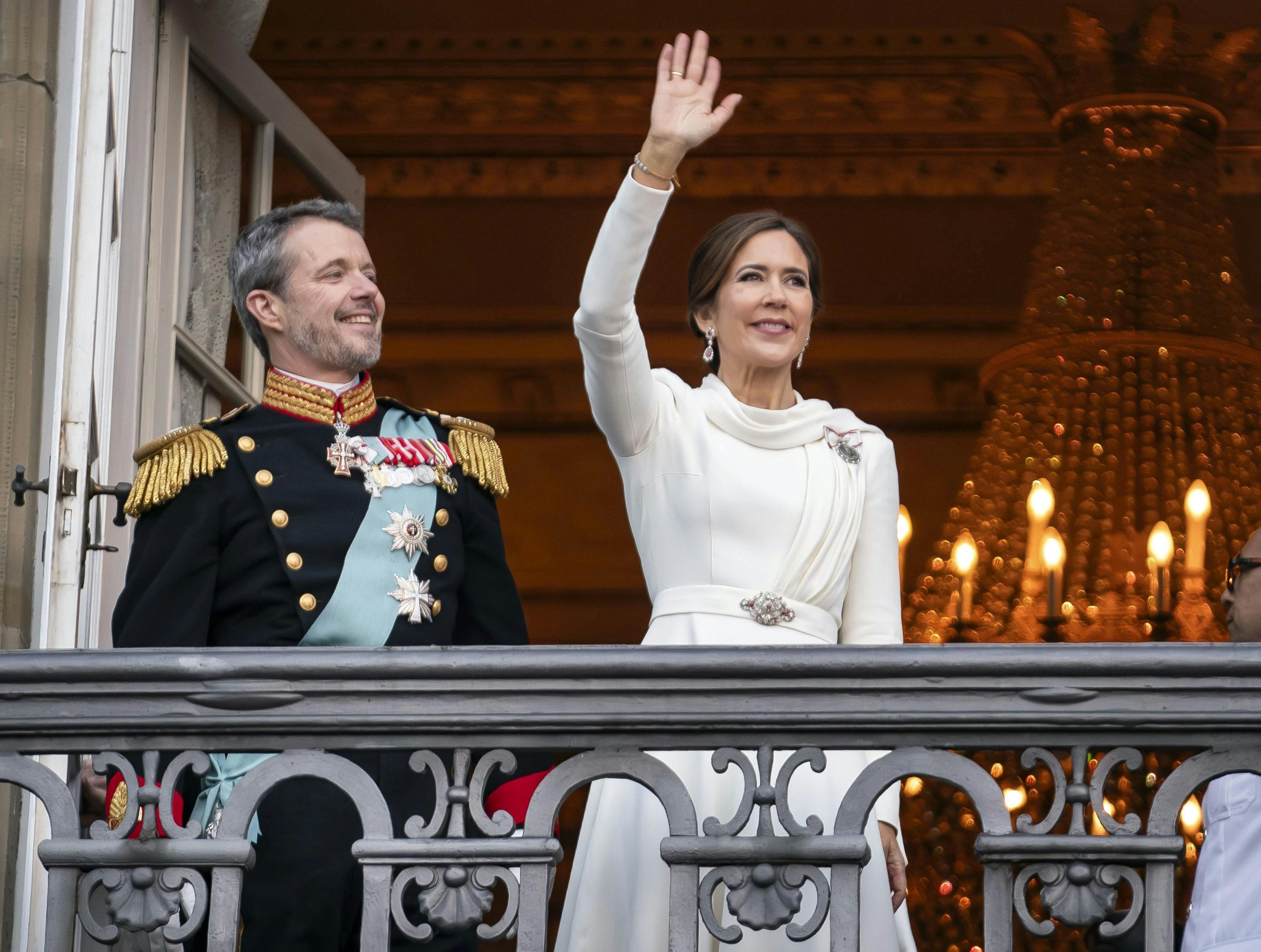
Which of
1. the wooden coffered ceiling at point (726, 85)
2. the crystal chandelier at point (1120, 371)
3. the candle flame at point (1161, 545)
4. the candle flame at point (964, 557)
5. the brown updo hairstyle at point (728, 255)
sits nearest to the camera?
the brown updo hairstyle at point (728, 255)

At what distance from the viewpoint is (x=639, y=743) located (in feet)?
9.54

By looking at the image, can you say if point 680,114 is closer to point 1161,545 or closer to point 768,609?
point 768,609

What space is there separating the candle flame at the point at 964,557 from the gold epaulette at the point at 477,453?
280 cm

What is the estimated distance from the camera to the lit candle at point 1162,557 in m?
5.57

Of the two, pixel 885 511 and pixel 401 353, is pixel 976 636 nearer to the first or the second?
pixel 885 511

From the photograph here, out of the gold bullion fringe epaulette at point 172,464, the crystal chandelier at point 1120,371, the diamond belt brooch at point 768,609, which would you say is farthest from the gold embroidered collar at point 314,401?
the crystal chandelier at point 1120,371

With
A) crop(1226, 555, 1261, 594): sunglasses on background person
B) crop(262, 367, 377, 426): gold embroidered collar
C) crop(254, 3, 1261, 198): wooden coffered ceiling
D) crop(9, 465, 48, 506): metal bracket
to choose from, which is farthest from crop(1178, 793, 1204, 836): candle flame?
crop(254, 3, 1261, 198): wooden coffered ceiling

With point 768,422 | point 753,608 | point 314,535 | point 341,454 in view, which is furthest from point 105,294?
point 753,608

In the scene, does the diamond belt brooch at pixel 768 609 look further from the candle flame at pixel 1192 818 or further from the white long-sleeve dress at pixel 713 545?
the candle flame at pixel 1192 818

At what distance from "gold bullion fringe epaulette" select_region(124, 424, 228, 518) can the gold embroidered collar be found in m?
0.14

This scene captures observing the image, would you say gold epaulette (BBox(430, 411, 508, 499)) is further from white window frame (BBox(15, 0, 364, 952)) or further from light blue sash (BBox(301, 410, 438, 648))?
white window frame (BBox(15, 0, 364, 952))

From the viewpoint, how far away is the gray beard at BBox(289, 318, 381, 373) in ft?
11.4

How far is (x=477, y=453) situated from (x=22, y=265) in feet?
4.25

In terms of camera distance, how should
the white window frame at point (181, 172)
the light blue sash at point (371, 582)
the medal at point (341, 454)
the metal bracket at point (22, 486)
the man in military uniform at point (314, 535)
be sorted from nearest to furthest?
the man in military uniform at point (314, 535), the light blue sash at point (371, 582), the medal at point (341, 454), the metal bracket at point (22, 486), the white window frame at point (181, 172)
